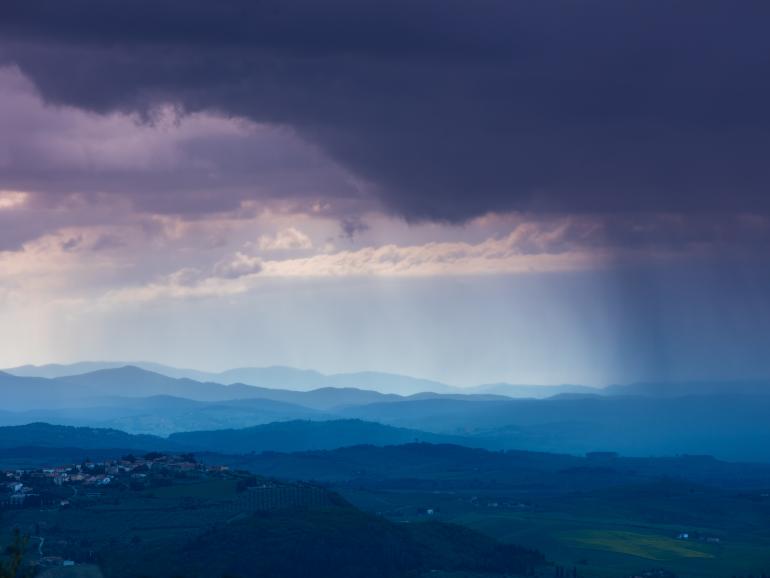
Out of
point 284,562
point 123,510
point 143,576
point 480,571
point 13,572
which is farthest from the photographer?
point 123,510

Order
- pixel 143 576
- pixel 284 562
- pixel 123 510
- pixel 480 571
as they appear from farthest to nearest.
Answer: pixel 123 510 → pixel 480 571 → pixel 284 562 → pixel 143 576

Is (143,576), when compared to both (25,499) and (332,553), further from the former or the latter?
(25,499)

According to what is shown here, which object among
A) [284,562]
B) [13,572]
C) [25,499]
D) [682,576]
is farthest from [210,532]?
[13,572]

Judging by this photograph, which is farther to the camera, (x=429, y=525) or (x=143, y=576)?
(x=429, y=525)

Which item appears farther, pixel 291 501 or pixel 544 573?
pixel 291 501

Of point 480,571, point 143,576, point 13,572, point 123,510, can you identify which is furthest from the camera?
point 123,510

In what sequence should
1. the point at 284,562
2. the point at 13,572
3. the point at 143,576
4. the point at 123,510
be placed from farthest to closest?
the point at 123,510 < the point at 284,562 < the point at 143,576 < the point at 13,572

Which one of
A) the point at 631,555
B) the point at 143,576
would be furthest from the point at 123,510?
the point at 631,555

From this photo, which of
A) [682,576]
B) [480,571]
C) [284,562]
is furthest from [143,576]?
[682,576]

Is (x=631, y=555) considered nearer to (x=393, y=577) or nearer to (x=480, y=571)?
(x=480, y=571)
